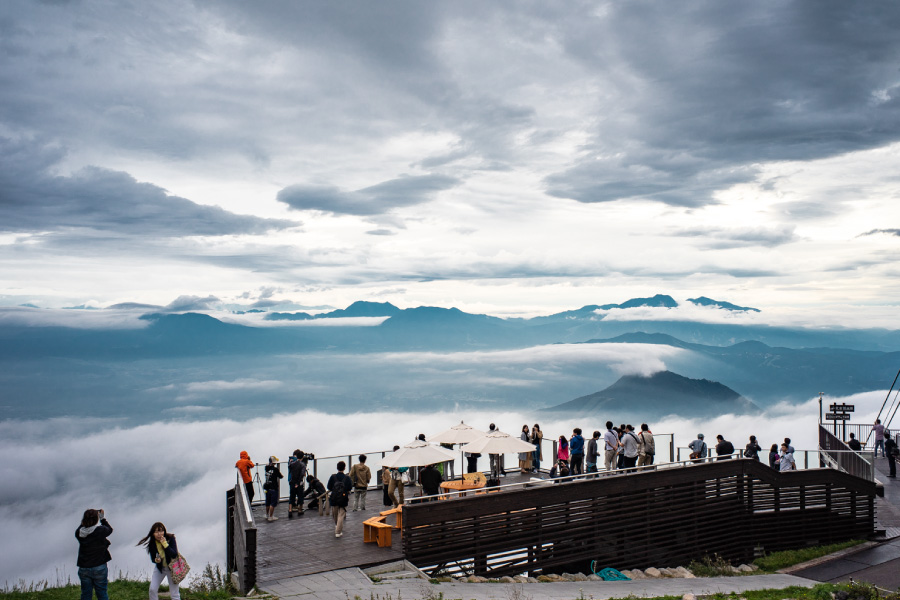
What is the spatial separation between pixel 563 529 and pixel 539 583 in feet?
8.99

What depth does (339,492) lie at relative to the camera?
690 inches

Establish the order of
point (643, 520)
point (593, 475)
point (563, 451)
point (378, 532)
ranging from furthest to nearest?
point (563, 451), point (643, 520), point (593, 475), point (378, 532)

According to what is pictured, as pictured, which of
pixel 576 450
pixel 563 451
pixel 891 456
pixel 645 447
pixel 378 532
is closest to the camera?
pixel 378 532

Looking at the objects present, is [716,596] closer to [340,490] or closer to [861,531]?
[340,490]

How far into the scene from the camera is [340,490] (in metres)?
17.5

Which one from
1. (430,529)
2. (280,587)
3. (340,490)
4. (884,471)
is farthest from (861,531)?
(280,587)

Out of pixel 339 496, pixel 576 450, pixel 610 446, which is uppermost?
pixel 610 446

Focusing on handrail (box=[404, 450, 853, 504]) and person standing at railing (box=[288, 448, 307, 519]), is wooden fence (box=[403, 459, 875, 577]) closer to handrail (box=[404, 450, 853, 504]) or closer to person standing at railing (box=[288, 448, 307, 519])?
handrail (box=[404, 450, 853, 504])

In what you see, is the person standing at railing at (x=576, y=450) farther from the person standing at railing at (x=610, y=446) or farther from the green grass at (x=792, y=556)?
the green grass at (x=792, y=556)

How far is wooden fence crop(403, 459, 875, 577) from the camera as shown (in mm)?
16453

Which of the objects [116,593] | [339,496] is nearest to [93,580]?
[116,593]

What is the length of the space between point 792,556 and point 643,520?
4.99 m

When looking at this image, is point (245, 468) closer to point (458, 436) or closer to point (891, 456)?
point (458, 436)

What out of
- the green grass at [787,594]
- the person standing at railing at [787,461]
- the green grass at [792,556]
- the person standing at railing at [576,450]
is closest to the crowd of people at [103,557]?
the green grass at [787,594]
